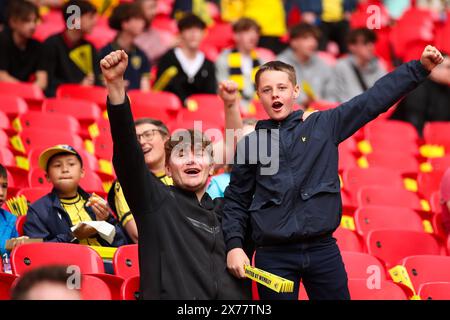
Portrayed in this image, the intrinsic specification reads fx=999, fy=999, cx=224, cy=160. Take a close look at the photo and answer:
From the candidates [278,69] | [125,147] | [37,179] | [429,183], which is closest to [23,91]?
[37,179]

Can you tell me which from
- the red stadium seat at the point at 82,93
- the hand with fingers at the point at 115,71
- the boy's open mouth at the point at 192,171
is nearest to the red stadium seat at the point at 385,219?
the boy's open mouth at the point at 192,171

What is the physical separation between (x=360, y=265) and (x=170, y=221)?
1276 mm

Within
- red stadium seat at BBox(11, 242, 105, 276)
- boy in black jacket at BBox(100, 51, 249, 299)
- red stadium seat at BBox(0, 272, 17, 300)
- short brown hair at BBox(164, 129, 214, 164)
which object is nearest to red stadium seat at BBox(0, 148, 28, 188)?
red stadium seat at BBox(11, 242, 105, 276)

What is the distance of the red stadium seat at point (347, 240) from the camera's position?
17.8 feet

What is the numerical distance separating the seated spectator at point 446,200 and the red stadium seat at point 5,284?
250 cm

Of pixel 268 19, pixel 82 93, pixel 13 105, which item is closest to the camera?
pixel 13 105

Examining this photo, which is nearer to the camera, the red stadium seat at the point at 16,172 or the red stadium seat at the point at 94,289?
the red stadium seat at the point at 94,289

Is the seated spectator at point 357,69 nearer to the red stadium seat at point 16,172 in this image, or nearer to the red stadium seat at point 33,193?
the red stadium seat at point 16,172

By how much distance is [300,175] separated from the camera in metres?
4.03

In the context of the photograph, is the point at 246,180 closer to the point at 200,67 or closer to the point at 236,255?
the point at 236,255

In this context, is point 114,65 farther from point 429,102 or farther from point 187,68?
point 429,102

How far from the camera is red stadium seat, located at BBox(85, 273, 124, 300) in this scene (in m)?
4.29

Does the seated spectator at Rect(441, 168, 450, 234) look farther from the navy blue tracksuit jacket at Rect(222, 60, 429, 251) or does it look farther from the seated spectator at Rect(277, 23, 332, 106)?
the seated spectator at Rect(277, 23, 332, 106)

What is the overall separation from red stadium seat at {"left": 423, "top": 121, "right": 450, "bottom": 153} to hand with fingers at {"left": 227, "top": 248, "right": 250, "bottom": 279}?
14.8 ft
